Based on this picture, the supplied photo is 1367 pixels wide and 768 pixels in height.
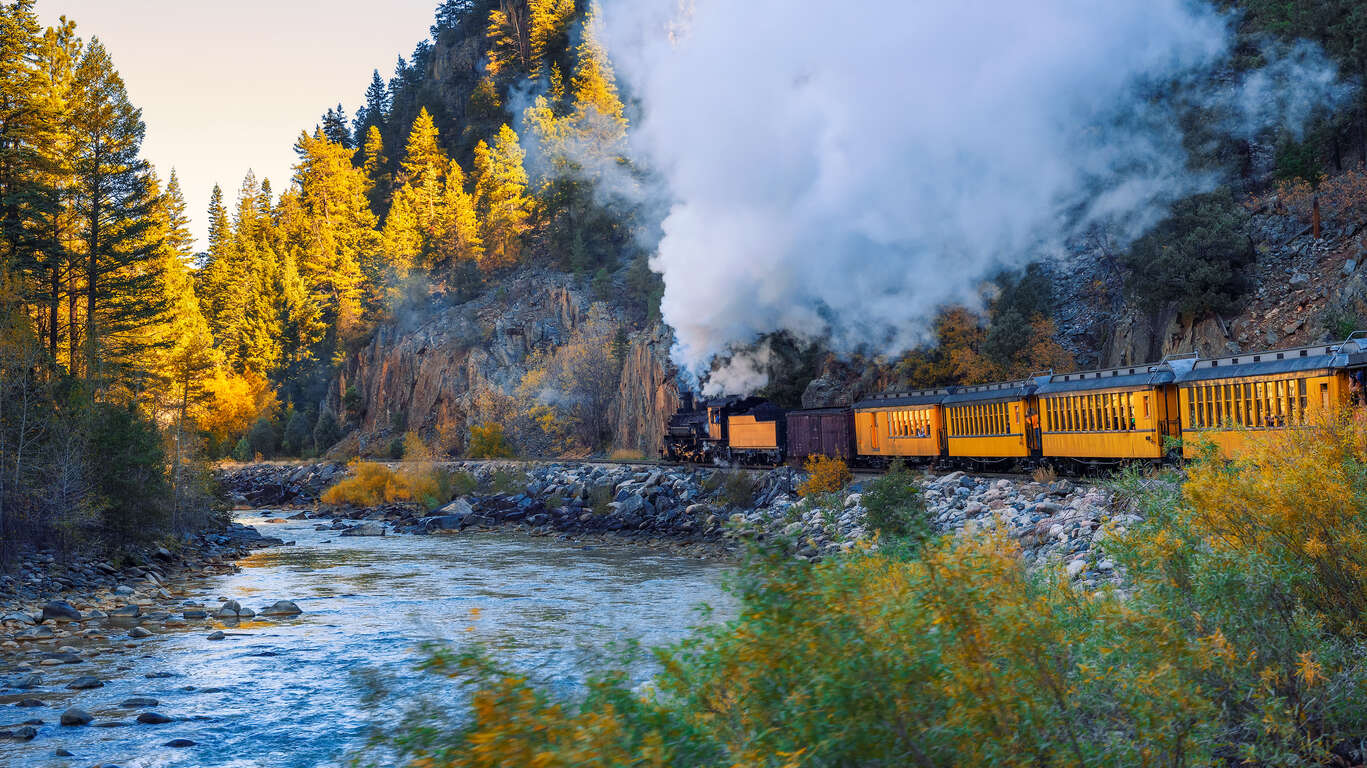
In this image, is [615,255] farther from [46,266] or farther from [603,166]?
[46,266]

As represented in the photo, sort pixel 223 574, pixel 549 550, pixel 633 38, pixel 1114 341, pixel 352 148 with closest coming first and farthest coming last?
pixel 223 574
pixel 549 550
pixel 1114 341
pixel 633 38
pixel 352 148

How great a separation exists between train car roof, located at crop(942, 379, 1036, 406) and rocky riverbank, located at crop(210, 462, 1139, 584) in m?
2.33

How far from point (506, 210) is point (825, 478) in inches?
1986

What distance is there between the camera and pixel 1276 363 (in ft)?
57.2

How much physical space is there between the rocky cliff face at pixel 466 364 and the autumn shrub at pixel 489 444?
296 centimetres

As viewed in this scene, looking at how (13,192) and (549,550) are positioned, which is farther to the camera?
(13,192)

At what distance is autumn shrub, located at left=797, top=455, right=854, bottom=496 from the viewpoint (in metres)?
28.5

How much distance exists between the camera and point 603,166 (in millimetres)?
68375

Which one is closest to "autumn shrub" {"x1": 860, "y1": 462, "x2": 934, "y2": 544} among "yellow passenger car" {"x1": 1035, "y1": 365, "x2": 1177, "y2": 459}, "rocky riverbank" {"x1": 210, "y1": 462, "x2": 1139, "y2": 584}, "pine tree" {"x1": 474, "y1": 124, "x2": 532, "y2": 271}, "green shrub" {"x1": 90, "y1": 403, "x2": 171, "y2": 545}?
"rocky riverbank" {"x1": 210, "y1": 462, "x2": 1139, "y2": 584}

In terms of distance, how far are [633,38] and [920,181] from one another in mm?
43846

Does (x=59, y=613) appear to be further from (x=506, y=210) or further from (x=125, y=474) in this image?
(x=506, y=210)

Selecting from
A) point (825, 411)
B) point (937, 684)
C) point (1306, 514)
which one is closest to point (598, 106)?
point (825, 411)

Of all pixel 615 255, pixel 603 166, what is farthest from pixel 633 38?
pixel 615 255

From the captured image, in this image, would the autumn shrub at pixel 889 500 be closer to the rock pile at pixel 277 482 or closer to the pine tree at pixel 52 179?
the pine tree at pixel 52 179
